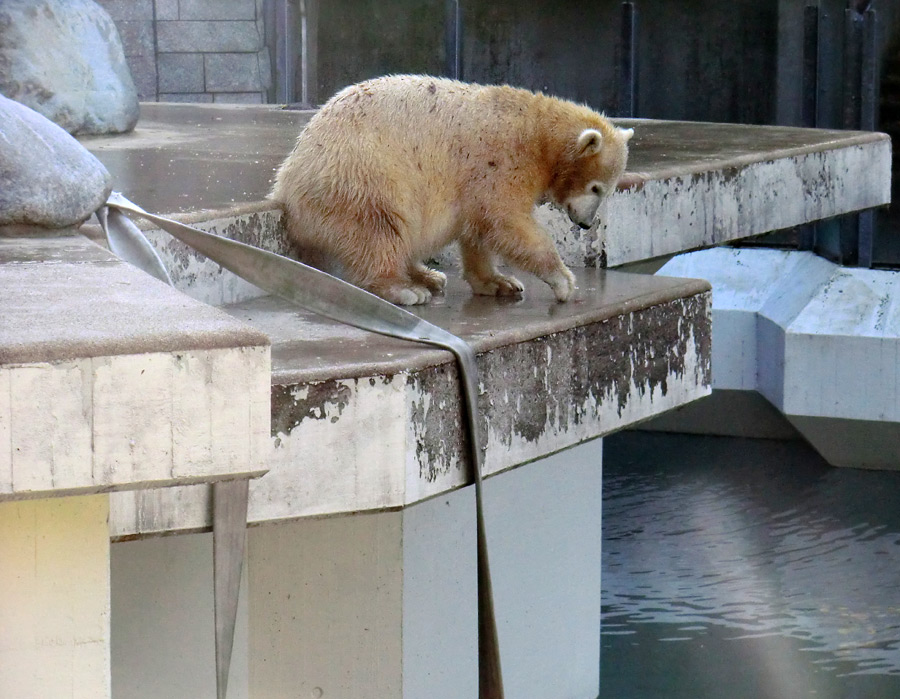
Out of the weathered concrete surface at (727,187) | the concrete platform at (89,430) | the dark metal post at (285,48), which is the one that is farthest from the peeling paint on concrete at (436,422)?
the dark metal post at (285,48)

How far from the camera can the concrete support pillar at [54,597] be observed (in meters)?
1.77

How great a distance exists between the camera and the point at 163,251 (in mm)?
2873

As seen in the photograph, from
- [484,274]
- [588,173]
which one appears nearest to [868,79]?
[588,173]

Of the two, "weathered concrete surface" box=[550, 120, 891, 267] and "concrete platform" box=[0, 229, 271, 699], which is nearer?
"concrete platform" box=[0, 229, 271, 699]

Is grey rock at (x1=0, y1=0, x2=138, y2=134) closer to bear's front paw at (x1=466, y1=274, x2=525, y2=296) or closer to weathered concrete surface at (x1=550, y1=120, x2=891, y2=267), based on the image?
weathered concrete surface at (x1=550, y1=120, x2=891, y2=267)

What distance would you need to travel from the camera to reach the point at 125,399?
158 centimetres

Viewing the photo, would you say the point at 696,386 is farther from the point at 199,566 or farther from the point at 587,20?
the point at 587,20

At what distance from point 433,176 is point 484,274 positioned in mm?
306

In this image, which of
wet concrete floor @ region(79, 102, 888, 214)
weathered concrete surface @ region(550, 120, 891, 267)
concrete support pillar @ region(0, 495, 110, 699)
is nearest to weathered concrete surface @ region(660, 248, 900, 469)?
wet concrete floor @ region(79, 102, 888, 214)

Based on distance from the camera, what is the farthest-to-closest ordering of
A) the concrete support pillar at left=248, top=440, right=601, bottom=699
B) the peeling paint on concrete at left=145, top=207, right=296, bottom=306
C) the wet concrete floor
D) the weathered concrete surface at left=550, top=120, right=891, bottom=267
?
the weathered concrete surface at left=550, top=120, right=891, bottom=267
the wet concrete floor
the concrete support pillar at left=248, top=440, right=601, bottom=699
the peeling paint on concrete at left=145, top=207, right=296, bottom=306

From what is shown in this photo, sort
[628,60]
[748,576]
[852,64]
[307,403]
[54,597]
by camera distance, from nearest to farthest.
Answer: [54,597] → [307,403] → [748,576] → [852,64] → [628,60]

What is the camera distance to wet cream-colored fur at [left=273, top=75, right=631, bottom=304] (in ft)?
9.82

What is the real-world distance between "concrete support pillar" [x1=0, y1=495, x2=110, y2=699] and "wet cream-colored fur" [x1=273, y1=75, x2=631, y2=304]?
4.28ft

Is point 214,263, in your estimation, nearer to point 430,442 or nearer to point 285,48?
point 430,442
